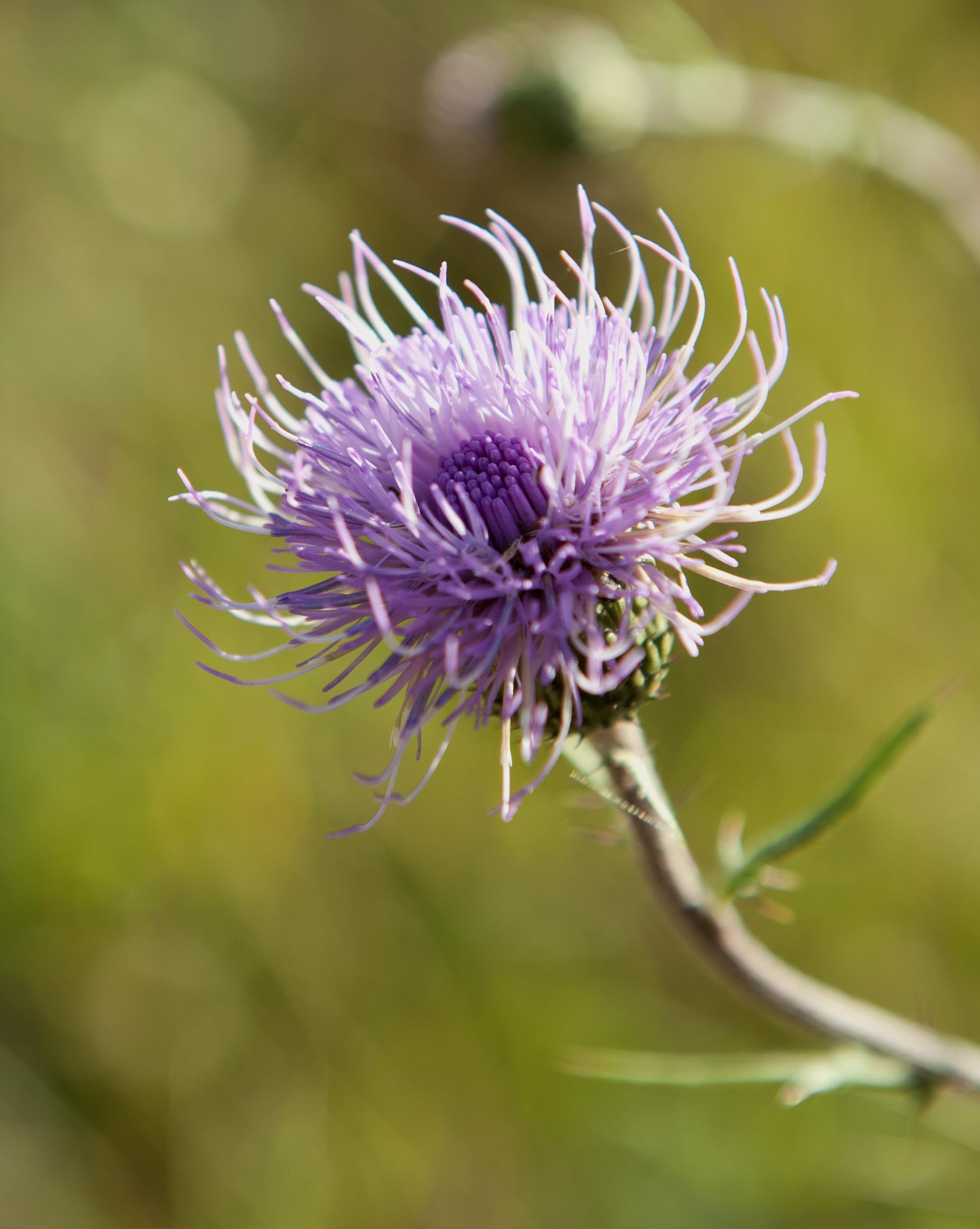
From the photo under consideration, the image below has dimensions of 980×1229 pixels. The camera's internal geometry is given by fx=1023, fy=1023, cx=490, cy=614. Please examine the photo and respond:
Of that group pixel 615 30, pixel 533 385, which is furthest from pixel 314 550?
pixel 615 30

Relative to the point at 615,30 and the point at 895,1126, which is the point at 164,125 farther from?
the point at 895,1126

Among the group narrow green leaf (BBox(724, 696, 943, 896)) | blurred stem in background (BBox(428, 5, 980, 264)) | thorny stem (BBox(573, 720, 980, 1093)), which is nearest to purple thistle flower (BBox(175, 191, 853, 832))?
thorny stem (BBox(573, 720, 980, 1093))

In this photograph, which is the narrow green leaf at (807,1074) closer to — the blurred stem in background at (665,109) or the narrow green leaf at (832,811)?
the narrow green leaf at (832,811)

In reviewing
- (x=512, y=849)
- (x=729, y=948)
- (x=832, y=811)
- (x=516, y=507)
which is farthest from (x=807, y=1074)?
(x=512, y=849)

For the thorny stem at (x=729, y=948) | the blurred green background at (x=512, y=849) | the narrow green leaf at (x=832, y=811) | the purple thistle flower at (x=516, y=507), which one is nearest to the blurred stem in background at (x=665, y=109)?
the blurred green background at (x=512, y=849)

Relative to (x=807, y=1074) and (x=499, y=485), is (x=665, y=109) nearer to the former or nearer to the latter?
(x=499, y=485)

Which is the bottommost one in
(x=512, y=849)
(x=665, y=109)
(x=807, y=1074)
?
(x=512, y=849)

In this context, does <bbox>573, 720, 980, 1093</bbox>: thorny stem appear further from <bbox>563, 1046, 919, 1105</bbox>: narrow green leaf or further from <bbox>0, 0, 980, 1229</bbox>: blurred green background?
<bbox>0, 0, 980, 1229</bbox>: blurred green background
